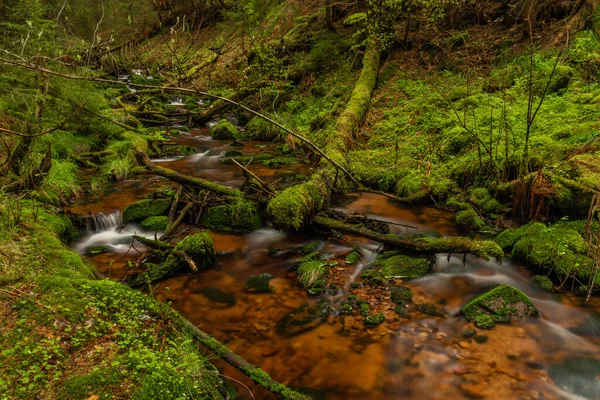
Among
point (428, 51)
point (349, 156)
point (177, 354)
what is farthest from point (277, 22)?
point (177, 354)

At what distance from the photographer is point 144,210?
6980 millimetres

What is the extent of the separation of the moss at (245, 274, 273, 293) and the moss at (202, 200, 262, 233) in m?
1.41

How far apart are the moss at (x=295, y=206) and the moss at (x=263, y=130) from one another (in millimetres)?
6771

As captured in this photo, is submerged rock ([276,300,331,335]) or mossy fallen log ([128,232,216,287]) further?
mossy fallen log ([128,232,216,287])

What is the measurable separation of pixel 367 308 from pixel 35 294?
11.4ft

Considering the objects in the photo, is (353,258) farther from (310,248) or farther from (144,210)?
(144,210)

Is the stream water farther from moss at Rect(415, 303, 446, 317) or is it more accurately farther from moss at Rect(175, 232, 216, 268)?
moss at Rect(175, 232, 216, 268)

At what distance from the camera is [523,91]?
914 cm

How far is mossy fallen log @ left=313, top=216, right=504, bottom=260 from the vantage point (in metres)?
5.00

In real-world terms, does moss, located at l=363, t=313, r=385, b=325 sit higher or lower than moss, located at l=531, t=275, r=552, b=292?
lower

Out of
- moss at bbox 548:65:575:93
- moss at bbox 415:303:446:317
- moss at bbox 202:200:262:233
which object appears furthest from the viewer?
moss at bbox 548:65:575:93

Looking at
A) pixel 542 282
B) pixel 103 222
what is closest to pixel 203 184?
pixel 103 222

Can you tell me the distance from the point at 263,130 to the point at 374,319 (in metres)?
10.1

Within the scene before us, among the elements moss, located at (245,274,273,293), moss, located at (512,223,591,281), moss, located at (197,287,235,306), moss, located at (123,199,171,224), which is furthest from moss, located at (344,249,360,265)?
moss, located at (123,199,171,224)
